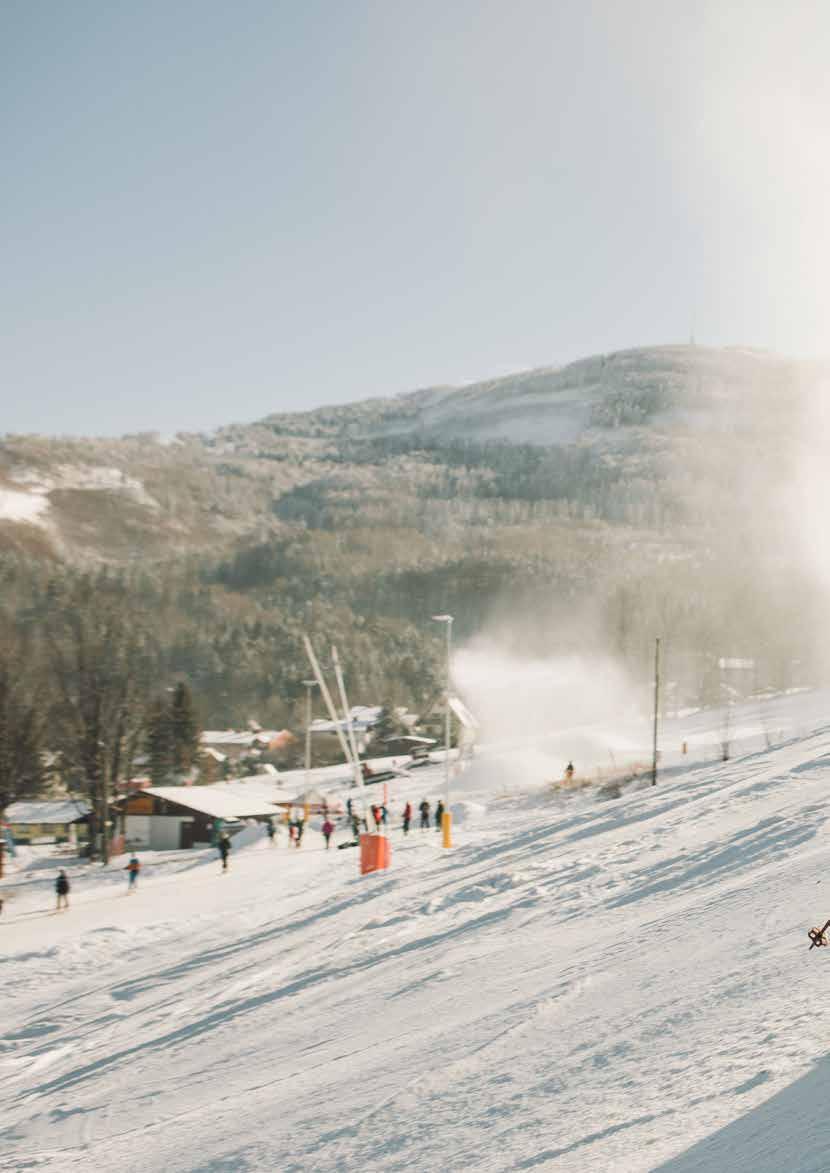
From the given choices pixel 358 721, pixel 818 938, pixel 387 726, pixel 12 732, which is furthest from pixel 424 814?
pixel 358 721

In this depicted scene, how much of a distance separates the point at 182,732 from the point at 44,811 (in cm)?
1141

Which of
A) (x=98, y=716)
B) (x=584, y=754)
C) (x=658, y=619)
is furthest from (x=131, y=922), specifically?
(x=658, y=619)

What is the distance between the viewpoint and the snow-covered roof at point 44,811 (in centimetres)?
6581

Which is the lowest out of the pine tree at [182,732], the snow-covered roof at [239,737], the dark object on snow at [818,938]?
the snow-covered roof at [239,737]

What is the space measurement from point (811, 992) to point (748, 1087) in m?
1.49

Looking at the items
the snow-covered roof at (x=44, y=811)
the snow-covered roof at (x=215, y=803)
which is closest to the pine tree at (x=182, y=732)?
the snow-covered roof at (x=44, y=811)

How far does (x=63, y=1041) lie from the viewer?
12148mm

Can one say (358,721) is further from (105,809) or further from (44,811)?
(105,809)

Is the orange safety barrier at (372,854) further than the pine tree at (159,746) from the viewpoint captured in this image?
No

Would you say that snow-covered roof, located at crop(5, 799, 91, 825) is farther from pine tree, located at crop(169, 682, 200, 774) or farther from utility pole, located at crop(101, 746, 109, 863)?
utility pole, located at crop(101, 746, 109, 863)

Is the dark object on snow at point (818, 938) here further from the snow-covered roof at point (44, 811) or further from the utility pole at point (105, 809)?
the snow-covered roof at point (44, 811)

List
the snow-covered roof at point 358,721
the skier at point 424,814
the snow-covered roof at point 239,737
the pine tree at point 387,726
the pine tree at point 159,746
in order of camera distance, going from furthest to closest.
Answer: the snow-covered roof at point 239,737
the snow-covered roof at point 358,721
the pine tree at point 387,726
the pine tree at point 159,746
the skier at point 424,814

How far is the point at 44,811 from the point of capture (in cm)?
6900

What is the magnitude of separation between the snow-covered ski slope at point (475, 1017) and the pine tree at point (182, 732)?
54.8 metres
